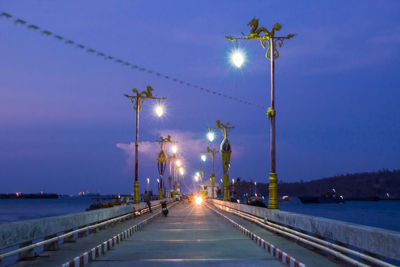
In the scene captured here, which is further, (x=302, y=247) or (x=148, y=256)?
(x=302, y=247)

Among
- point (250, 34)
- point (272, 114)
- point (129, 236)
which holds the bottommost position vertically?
point (129, 236)

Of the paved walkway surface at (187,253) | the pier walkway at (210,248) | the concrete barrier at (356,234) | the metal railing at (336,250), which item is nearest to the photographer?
the concrete barrier at (356,234)

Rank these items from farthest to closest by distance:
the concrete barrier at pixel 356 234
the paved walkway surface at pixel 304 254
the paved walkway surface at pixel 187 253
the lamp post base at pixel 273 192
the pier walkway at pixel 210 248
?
the lamp post base at pixel 273 192 → the paved walkway surface at pixel 187 253 → the paved walkway surface at pixel 304 254 → the pier walkway at pixel 210 248 → the concrete barrier at pixel 356 234

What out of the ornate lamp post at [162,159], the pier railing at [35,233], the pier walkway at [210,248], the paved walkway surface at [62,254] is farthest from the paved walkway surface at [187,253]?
the ornate lamp post at [162,159]

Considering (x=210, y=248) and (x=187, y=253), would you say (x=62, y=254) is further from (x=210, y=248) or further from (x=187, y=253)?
(x=210, y=248)

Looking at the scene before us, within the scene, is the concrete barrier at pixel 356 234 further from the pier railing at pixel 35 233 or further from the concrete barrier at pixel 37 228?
the concrete barrier at pixel 37 228

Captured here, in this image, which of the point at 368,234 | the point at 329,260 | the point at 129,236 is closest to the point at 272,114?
the point at 129,236

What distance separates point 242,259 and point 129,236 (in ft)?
29.8

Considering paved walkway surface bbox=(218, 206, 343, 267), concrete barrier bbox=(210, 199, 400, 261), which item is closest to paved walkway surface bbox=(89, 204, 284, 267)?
paved walkway surface bbox=(218, 206, 343, 267)

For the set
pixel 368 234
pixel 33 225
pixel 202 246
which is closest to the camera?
pixel 368 234

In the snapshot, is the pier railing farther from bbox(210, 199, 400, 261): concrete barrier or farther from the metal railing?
bbox(210, 199, 400, 261): concrete barrier

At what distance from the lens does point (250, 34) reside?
2511 cm

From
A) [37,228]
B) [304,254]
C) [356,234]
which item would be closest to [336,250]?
[304,254]

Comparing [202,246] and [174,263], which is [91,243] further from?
[174,263]
